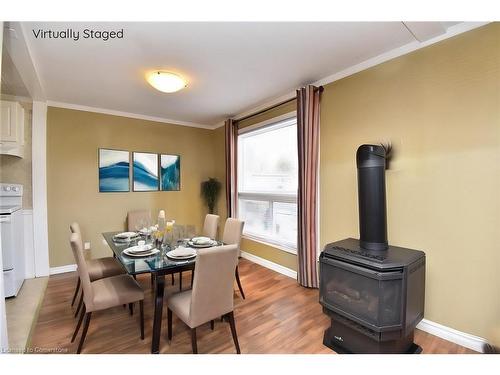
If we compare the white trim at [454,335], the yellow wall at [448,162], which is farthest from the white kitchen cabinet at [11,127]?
the white trim at [454,335]

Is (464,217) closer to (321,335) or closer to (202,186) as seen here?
(321,335)

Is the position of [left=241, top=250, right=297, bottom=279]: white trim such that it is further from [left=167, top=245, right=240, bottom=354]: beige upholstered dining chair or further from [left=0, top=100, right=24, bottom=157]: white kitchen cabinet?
[left=0, top=100, right=24, bottom=157]: white kitchen cabinet

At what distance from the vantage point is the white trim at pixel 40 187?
3123mm

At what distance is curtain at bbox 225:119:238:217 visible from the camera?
13.2 feet

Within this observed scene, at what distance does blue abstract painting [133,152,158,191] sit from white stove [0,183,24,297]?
142cm

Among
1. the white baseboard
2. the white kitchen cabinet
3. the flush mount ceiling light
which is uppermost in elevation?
the flush mount ceiling light

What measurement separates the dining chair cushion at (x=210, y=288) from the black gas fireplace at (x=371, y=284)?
79cm

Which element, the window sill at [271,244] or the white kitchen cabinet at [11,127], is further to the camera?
the window sill at [271,244]

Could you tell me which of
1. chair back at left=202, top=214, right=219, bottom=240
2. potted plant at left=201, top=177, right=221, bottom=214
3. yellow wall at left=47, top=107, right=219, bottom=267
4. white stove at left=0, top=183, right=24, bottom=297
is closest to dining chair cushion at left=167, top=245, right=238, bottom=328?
chair back at left=202, top=214, right=219, bottom=240

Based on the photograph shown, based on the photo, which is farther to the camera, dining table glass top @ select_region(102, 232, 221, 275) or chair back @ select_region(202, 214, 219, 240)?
chair back @ select_region(202, 214, 219, 240)

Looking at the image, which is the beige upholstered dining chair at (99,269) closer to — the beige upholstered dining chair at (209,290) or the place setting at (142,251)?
the place setting at (142,251)

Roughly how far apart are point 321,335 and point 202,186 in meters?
3.36

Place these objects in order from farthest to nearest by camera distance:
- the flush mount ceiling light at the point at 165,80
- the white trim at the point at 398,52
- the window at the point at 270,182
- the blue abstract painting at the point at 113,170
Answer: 1. the blue abstract painting at the point at 113,170
2. the window at the point at 270,182
3. the flush mount ceiling light at the point at 165,80
4. the white trim at the point at 398,52
